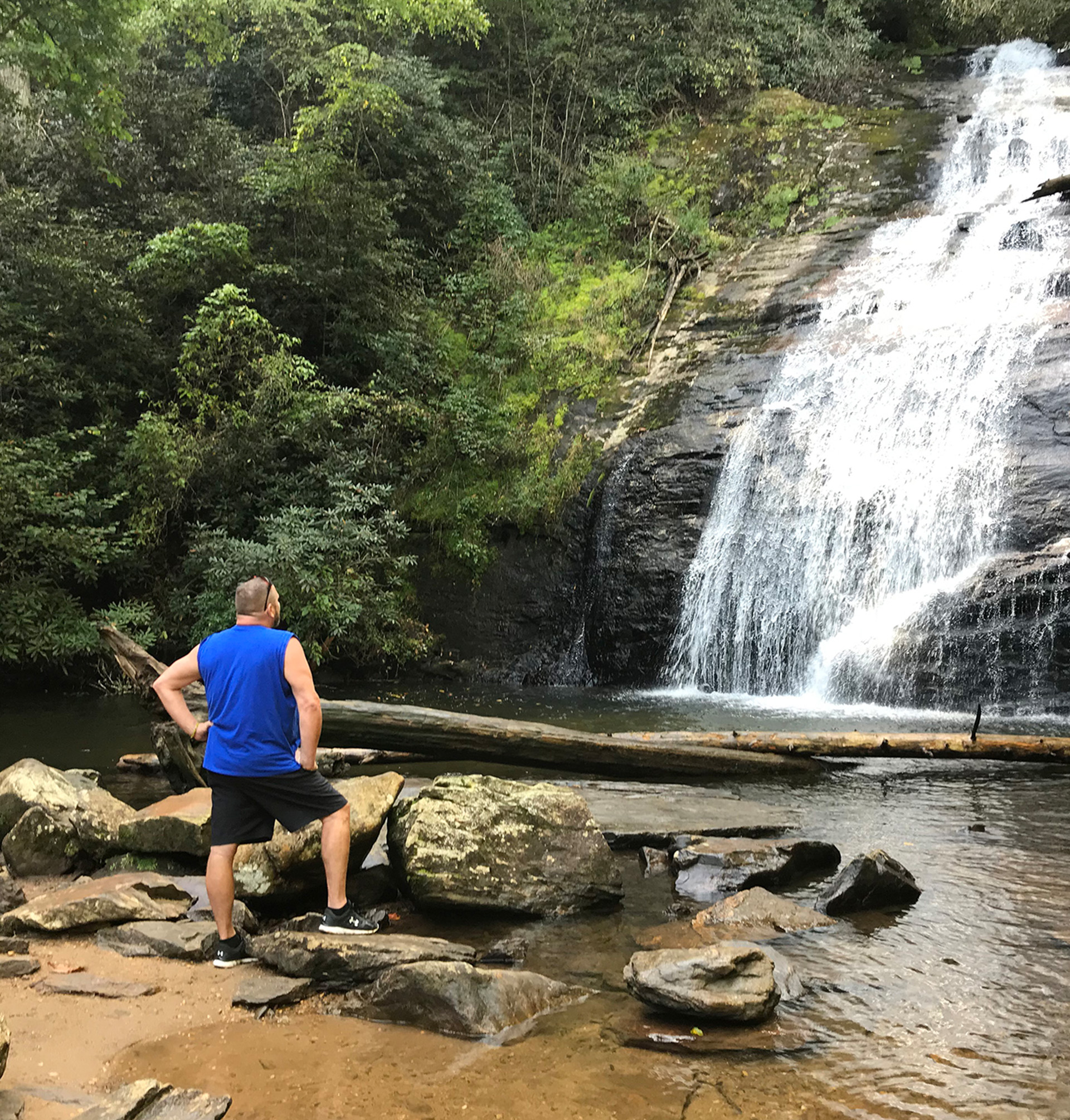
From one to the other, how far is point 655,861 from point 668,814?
63cm

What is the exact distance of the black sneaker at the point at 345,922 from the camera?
3.95 meters

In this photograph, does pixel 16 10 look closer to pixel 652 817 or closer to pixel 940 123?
pixel 652 817

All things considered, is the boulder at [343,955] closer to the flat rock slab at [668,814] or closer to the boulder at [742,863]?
the boulder at [742,863]

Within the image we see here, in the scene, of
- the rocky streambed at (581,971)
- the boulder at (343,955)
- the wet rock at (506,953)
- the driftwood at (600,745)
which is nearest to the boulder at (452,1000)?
the rocky streambed at (581,971)

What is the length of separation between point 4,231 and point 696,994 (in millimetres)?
14691

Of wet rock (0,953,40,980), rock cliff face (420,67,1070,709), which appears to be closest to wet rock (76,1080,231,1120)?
wet rock (0,953,40,980)

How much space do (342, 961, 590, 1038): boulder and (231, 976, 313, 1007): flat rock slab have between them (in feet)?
0.60

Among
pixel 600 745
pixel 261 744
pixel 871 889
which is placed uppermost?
pixel 261 744

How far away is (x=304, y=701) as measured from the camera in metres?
3.96

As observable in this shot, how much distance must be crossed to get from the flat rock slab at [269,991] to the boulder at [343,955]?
73 millimetres

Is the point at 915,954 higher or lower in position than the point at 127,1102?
lower

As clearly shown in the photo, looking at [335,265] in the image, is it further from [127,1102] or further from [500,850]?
[127,1102]

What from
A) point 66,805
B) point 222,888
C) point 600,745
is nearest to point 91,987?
point 222,888

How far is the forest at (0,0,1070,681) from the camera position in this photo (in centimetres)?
1204
